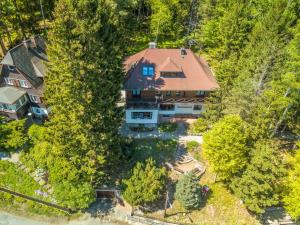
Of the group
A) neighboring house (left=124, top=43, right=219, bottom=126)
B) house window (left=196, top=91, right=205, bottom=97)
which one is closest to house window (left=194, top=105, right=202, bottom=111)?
neighboring house (left=124, top=43, right=219, bottom=126)

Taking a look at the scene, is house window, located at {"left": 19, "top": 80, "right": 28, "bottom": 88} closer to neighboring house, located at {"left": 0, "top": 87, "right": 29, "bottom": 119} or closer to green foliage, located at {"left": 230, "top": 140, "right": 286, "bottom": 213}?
neighboring house, located at {"left": 0, "top": 87, "right": 29, "bottom": 119}

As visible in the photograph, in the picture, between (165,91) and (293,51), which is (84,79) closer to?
(165,91)

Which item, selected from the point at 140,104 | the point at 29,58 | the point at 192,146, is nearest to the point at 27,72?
the point at 29,58

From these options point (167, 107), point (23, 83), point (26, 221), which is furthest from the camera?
point (167, 107)

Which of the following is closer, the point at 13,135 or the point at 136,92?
the point at 13,135

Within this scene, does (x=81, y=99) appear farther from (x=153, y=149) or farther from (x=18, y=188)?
(x=18, y=188)

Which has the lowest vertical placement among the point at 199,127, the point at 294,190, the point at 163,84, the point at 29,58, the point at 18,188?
the point at 18,188

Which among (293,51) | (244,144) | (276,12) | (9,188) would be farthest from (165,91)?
(9,188)
